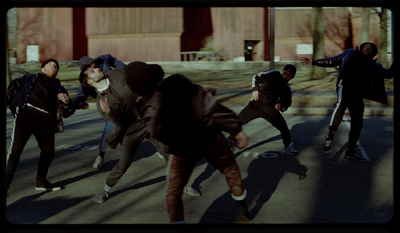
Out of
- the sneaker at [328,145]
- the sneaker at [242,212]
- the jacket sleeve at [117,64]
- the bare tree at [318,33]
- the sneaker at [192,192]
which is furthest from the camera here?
the bare tree at [318,33]

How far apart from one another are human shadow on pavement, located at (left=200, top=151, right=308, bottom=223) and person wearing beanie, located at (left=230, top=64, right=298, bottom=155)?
1.77 feet

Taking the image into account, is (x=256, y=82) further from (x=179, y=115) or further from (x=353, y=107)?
(x=179, y=115)

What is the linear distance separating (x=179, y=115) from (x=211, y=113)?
24cm

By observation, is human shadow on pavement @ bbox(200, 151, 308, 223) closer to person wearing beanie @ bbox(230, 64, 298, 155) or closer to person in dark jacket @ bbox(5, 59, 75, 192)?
person wearing beanie @ bbox(230, 64, 298, 155)

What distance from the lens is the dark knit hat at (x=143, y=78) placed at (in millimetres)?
3496

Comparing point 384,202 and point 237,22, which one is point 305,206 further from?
point 237,22

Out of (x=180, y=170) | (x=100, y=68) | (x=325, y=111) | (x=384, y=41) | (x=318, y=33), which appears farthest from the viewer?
(x=384, y=41)

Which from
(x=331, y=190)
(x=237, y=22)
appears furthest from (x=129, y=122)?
(x=237, y=22)

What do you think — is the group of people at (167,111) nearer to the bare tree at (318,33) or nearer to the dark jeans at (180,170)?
the dark jeans at (180,170)

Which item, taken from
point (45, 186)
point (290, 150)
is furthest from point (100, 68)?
point (290, 150)

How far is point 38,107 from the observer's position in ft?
16.5

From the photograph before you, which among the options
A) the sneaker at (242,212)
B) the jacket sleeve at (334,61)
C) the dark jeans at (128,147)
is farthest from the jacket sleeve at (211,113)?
the jacket sleeve at (334,61)

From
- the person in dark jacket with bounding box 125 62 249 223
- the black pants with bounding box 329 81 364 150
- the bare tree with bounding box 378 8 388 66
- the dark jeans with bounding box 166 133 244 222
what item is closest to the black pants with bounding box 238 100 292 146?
the black pants with bounding box 329 81 364 150

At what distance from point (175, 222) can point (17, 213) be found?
1995 mm
